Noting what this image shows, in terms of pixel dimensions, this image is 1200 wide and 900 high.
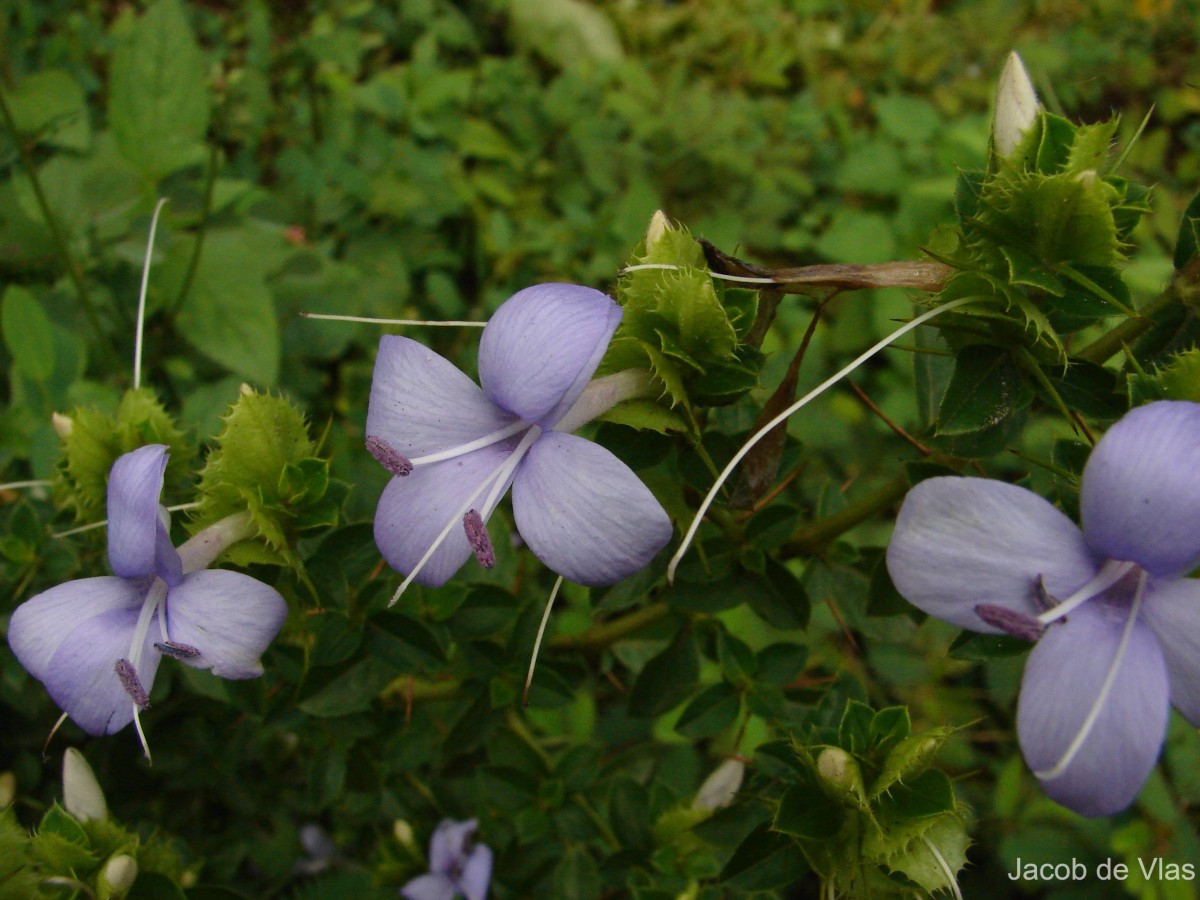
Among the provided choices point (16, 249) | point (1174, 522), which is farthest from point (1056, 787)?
point (16, 249)

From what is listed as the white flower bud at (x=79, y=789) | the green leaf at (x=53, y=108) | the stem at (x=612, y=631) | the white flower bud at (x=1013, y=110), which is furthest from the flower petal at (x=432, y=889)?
the green leaf at (x=53, y=108)

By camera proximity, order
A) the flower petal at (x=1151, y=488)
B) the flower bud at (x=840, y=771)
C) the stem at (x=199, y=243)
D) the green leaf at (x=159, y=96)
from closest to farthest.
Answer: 1. the flower petal at (x=1151, y=488)
2. the flower bud at (x=840, y=771)
3. the stem at (x=199, y=243)
4. the green leaf at (x=159, y=96)

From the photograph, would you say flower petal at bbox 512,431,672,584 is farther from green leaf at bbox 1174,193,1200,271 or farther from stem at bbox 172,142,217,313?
stem at bbox 172,142,217,313

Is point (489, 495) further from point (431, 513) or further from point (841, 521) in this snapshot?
point (841, 521)

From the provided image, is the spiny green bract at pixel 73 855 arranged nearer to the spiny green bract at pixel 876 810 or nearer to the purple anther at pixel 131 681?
the purple anther at pixel 131 681

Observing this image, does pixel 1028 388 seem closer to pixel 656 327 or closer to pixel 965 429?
pixel 965 429

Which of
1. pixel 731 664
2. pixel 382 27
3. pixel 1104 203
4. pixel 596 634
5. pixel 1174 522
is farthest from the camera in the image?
pixel 382 27
